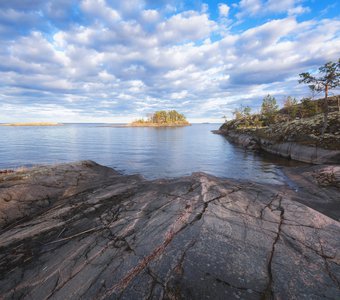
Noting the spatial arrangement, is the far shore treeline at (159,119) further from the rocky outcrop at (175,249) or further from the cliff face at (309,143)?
the rocky outcrop at (175,249)

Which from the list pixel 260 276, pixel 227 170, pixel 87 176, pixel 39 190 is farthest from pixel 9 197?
pixel 227 170

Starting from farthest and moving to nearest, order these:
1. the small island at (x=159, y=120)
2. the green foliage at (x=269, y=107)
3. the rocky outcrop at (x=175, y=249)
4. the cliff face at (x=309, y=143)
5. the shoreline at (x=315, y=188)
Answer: the small island at (x=159, y=120), the green foliage at (x=269, y=107), the cliff face at (x=309, y=143), the shoreline at (x=315, y=188), the rocky outcrop at (x=175, y=249)

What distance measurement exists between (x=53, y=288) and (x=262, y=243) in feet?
21.2

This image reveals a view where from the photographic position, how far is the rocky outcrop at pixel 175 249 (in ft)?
15.2

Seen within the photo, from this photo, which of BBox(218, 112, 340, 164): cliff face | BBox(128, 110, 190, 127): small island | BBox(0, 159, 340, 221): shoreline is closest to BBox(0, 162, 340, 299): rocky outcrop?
BBox(0, 159, 340, 221): shoreline

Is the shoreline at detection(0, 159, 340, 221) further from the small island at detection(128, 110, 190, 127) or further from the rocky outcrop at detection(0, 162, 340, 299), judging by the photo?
the small island at detection(128, 110, 190, 127)

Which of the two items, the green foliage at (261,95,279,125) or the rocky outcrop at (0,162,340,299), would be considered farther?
the green foliage at (261,95,279,125)

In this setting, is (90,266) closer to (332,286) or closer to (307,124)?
(332,286)

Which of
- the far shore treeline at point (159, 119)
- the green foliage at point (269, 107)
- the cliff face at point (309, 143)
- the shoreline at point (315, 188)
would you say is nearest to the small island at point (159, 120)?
the far shore treeline at point (159, 119)

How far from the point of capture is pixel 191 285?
4551mm

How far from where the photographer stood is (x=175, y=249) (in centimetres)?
576

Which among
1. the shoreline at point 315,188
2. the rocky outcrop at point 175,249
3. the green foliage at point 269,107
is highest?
the green foliage at point 269,107

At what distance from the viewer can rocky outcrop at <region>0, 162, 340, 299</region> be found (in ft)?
15.2

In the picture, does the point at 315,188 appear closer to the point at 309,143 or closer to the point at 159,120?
the point at 309,143
